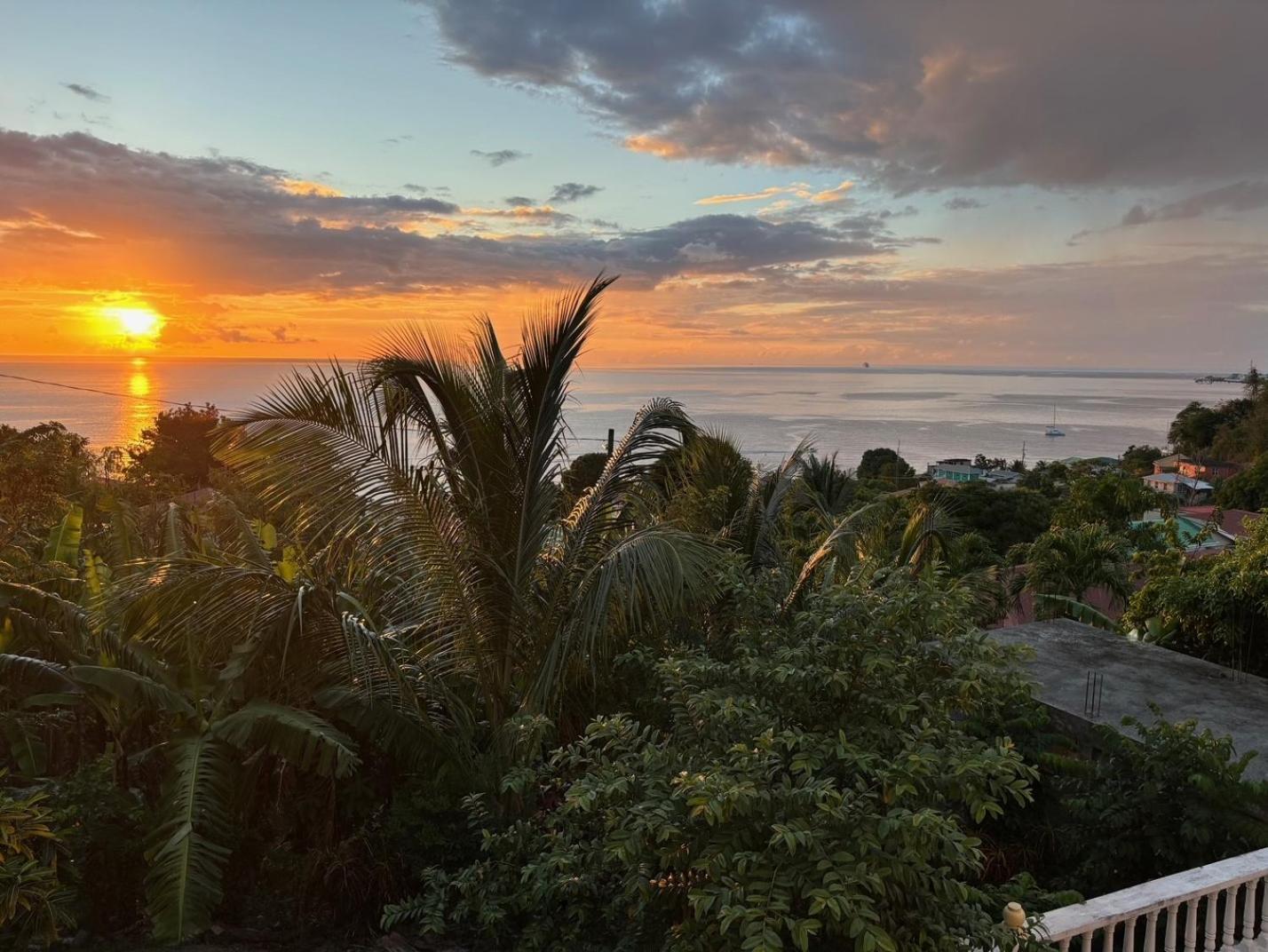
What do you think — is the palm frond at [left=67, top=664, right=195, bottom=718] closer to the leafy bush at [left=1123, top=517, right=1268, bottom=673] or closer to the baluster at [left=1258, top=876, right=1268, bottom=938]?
the baluster at [left=1258, top=876, right=1268, bottom=938]

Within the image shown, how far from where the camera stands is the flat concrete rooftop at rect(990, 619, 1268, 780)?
6.26 meters

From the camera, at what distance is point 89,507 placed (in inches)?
431

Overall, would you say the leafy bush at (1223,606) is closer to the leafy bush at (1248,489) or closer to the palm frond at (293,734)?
the palm frond at (293,734)

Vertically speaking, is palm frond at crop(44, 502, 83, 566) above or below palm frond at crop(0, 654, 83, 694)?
above

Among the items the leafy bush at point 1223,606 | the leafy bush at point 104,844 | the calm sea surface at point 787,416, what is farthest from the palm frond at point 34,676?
the calm sea surface at point 787,416

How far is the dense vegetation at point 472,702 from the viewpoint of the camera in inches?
132

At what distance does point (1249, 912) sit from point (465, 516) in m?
4.77

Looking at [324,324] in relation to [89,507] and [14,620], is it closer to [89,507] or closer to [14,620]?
[89,507]

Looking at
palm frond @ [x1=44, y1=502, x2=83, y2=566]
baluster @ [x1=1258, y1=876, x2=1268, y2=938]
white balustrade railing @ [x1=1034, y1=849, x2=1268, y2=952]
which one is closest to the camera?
white balustrade railing @ [x1=1034, y1=849, x2=1268, y2=952]

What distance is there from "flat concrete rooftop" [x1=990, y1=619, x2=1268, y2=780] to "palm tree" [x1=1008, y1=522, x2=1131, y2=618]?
544 centimetres

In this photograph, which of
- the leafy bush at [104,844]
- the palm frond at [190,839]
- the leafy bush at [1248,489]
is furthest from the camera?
the leafy bush at [1248,489]

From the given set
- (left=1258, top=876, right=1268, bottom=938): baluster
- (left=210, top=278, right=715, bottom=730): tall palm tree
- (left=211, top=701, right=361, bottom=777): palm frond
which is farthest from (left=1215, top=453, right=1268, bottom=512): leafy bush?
(left=211, top=701, right=361, bottom=777): palm frond

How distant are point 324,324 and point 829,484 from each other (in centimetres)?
1308

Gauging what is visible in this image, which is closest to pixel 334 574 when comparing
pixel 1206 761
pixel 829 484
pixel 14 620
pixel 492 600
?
pixel 492 600
